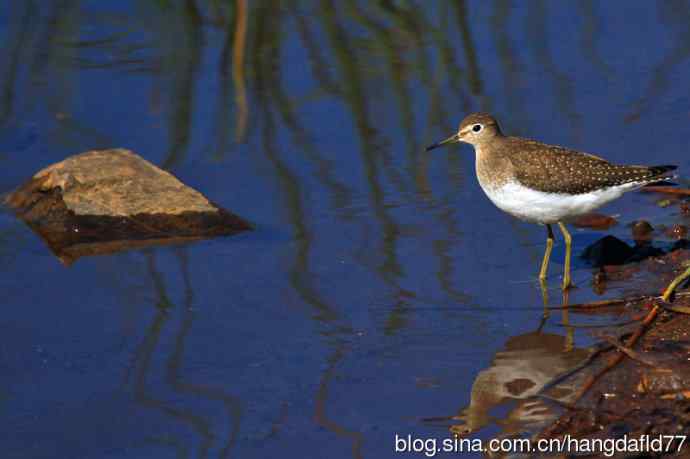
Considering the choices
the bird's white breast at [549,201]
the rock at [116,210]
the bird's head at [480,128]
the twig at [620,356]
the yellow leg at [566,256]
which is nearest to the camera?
the twig at [620,356]

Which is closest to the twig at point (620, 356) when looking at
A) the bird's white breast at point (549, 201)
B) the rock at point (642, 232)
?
the bird's white breast at point (549, 201)

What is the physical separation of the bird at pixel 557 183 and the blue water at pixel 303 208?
0.37 m

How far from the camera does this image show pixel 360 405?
5625 mm

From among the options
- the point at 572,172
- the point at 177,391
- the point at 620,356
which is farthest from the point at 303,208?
the point at 620,356

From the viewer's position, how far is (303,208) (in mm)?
8336

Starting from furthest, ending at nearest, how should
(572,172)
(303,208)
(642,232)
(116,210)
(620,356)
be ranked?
(303,208) → (116,210) → (642,232) → (572,172) → (620,356)

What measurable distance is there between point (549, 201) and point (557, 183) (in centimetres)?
14

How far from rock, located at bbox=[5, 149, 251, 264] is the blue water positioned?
0.19m

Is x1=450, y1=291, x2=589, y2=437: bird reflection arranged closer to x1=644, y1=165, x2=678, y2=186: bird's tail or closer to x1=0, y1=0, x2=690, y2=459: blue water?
x1=0, y1=0, x2=690, y2=459: blue water

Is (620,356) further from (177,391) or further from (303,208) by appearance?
(303,208)

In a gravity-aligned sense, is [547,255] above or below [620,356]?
above

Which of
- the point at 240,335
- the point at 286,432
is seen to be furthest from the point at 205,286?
the point at 286,432

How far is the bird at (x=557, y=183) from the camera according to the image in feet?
24.0

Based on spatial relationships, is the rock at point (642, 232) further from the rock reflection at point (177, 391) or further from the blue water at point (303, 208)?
the rock reflection at point (177, 391)
